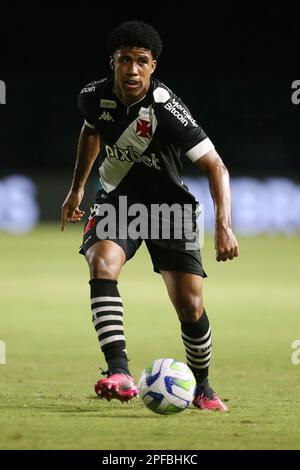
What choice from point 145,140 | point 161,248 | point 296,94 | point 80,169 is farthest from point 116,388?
point 296,94

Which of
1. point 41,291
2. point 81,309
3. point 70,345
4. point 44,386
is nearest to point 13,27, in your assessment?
point 41,291

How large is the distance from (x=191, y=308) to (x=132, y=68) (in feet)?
5.31

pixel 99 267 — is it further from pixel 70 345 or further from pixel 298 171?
pixel 298 171

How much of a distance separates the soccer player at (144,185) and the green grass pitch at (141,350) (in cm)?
52

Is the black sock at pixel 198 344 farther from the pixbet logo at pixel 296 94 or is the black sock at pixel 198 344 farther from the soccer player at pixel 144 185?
the pixbet logo at pixel 296 94

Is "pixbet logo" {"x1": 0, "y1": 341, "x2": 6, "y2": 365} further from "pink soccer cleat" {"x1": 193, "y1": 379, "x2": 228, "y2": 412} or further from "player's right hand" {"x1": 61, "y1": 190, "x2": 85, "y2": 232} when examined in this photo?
"pink soccer cleat" {"x1": 193, "y1": 379, "x2": 228, "y2": 412}

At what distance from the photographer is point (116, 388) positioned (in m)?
6.21

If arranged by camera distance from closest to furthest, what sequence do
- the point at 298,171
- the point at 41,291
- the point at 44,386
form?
the point at 44,386 → the point at 41,291 → the point at 298,171

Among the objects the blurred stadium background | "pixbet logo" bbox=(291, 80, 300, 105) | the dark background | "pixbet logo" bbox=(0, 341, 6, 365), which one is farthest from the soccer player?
"pixbet logo" bbox=(291, 80, 300, 105)

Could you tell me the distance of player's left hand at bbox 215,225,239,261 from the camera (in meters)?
6.28

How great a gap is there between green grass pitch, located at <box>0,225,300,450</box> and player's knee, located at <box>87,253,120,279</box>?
33.5 inches

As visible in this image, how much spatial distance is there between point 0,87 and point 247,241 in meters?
7.67

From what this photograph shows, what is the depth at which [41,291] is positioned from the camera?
15289 millimetres

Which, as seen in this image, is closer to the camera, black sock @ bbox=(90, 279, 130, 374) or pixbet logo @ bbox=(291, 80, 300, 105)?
black sock @ bbox=(90, 279, 130, 374)
